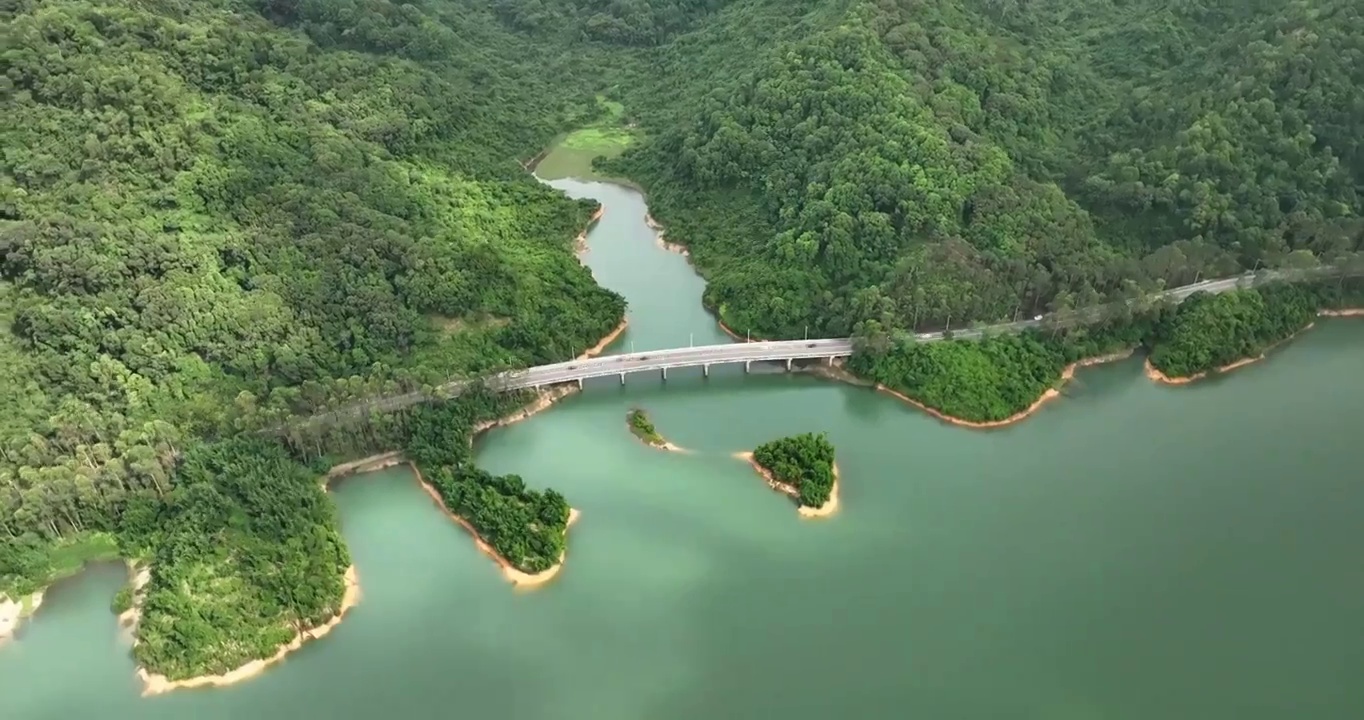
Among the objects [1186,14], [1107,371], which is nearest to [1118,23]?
[1186,14]

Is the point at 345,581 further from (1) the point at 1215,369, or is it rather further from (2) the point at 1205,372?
(1) the point at 1215,369

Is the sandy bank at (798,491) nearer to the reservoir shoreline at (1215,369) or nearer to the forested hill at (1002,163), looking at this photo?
the forested hill at (1002,163)

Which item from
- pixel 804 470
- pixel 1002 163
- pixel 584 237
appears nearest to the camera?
pixel 804 470

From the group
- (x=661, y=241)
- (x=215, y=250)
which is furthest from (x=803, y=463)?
(x=215, y=250)

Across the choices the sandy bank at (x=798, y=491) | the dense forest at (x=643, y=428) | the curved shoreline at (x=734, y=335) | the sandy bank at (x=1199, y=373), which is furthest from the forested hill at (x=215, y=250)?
the sandy bank at (x=1199, y=373)

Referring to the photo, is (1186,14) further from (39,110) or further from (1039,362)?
(39,110)
